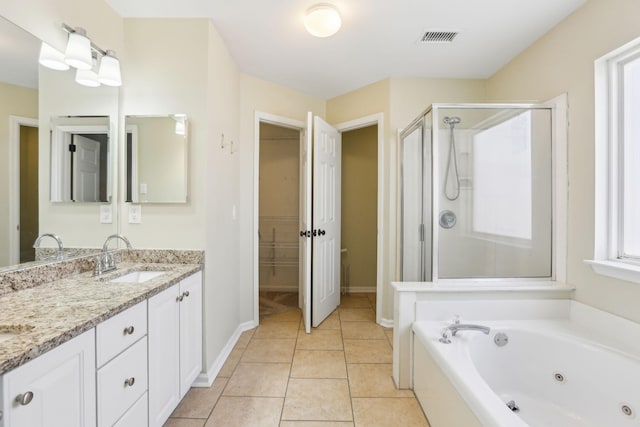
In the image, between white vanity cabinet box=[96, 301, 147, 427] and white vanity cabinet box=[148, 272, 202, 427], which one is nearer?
white vanity cabinet box=[96, 301, 147, 427]

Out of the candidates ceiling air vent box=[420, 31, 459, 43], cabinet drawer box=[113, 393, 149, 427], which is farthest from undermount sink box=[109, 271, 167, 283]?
ceiling air vent box=[420, 31, 459, 43]

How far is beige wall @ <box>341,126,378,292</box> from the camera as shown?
397 cm

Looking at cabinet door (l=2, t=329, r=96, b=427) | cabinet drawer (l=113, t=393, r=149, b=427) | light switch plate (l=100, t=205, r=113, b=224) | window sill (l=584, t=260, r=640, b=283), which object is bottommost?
cabinet drawer (l=113, t=393, r=149, b=427)

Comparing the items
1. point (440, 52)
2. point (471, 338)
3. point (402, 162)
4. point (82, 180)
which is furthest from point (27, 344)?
point (440, 52)

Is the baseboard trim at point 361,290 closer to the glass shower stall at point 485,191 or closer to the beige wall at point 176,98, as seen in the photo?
the glass shower stall at point 485,191

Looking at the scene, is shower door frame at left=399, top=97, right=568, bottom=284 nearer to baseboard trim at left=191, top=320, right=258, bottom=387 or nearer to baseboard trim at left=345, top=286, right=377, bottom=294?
baseboard trim at left=191, top=320, right=258, bottom=387

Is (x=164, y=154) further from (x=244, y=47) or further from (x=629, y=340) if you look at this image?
(x=629, y=340)

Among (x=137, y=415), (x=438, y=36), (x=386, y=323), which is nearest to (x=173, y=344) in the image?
(x=137, y=415)

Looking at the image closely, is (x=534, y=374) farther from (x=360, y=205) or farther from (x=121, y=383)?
(x=360, y=205)

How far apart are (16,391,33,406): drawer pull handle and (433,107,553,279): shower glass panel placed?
205 centimetres

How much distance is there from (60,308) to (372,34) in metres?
2.38

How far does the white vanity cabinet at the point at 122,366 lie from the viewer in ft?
3.50

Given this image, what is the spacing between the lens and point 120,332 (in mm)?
1169

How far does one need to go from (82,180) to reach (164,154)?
1.52ft
